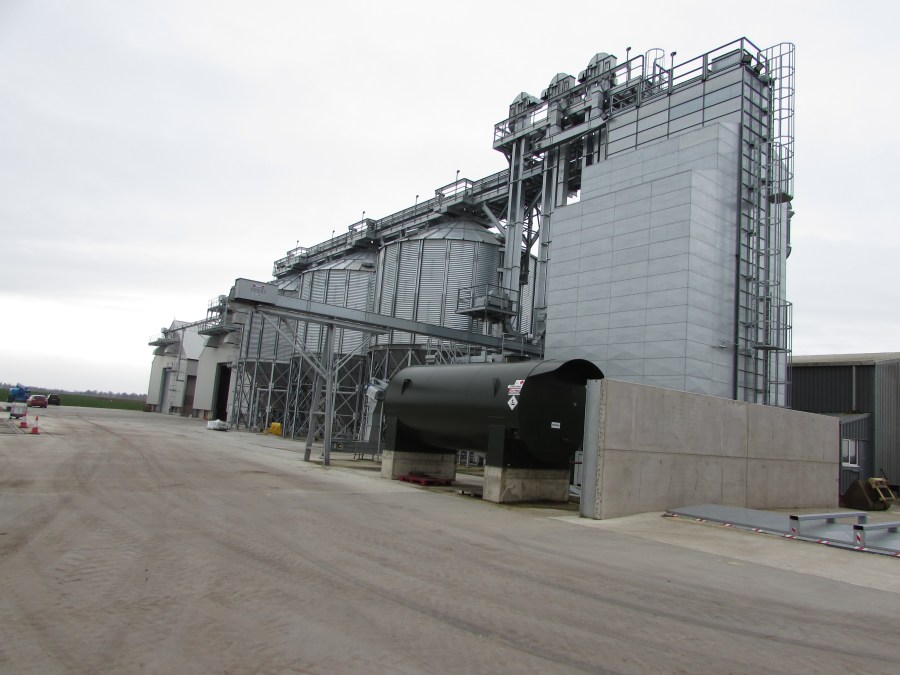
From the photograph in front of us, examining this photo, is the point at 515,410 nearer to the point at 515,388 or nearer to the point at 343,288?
the point at 515,388

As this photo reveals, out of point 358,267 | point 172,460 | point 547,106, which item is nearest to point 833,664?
point 172,460

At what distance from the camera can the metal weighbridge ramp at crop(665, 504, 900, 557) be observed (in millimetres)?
10914

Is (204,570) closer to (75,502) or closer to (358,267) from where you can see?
(75,502)

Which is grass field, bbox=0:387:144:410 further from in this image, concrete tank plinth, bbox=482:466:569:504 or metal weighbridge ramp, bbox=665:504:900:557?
metal weighbridge ramp, bbox=665:504:900:557

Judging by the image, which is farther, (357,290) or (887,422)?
(357,290)

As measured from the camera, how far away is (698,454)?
15234 mm

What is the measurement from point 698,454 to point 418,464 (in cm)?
837

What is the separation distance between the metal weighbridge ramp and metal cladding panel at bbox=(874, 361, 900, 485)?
17.6 metres

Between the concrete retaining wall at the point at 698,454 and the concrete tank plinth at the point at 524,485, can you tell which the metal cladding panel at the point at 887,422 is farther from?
the concrete tank plinth at the point at 524,485

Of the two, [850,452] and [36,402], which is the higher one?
A: [850,452]

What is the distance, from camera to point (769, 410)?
17.6 m

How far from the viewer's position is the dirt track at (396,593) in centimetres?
477

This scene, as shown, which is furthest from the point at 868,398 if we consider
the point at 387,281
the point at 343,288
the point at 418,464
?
the point at 343,288

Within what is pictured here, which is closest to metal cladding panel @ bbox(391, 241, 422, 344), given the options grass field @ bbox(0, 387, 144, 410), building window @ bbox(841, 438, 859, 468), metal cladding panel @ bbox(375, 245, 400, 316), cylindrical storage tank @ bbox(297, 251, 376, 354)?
metal cladding panel @ bbox(375, 245, 400, 316)
